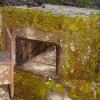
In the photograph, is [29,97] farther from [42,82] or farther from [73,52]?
[73,52]

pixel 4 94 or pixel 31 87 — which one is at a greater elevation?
pixel 31 87

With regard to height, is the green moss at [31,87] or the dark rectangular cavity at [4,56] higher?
the dark rectangular cavity at [4,56]

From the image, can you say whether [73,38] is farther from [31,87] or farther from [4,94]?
[4,94]

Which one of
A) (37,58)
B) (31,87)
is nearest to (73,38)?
(31,87)

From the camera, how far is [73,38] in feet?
20.7

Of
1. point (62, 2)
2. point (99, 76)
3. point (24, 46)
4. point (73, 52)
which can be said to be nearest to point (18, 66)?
point (24, 46)

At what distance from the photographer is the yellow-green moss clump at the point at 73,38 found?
621 cm

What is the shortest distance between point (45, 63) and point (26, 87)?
125 cm

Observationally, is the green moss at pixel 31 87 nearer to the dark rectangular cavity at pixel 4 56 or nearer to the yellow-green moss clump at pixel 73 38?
the yellow-green moss clump at pixel 73 38

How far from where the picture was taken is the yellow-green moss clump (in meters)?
6.21

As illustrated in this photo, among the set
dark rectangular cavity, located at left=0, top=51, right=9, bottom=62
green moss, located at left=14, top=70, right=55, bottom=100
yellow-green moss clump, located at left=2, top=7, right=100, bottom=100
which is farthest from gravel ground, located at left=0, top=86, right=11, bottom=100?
dark rectangular cavity, located at left=0, top=51, right=9, bottom=62

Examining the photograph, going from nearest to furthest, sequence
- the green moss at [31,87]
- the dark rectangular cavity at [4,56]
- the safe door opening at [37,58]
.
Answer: the dark rectangular cavity at [4,56], the green moss at [31,87], the safe door opening at [37,58]

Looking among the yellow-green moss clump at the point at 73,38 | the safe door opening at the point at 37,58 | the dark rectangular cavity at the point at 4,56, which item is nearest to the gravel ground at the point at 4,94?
the yellow-green moss clump at the point at 73,38

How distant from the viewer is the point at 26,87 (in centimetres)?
666
